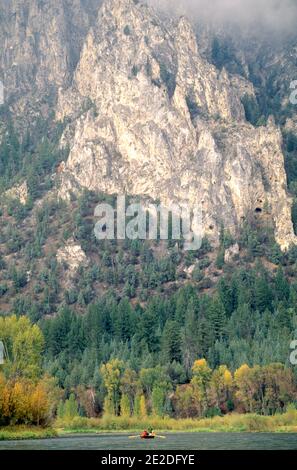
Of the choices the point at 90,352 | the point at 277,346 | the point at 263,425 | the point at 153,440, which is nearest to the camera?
the point at 153,440

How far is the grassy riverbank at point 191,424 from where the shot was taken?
13512 centimetres

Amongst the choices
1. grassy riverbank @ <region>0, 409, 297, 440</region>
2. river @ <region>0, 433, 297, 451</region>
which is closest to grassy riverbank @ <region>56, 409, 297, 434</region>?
grassy riverbank @ <region>0, 409, 297, 440</region>

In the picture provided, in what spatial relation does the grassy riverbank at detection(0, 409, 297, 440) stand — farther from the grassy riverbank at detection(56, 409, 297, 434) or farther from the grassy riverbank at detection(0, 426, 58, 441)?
the grassy riverbank at detection(0, 426, 58, 441)

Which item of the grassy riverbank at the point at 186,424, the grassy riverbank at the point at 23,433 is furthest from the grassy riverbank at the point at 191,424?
the grassy riverbank at the point at 23,433

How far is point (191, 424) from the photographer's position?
469 ft

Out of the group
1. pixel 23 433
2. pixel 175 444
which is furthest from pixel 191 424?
pixel 175 444

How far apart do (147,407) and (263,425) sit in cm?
2501

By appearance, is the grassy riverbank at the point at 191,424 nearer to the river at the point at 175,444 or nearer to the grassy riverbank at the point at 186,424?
the grassy riverbank at the point at 186,424

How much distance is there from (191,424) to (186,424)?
746 millimetres
